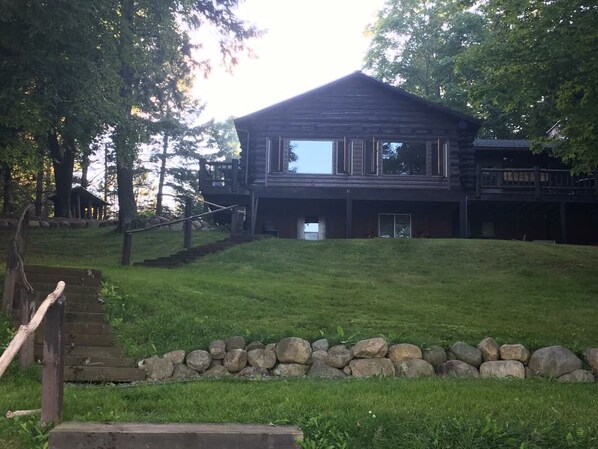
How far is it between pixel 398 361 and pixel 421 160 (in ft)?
53.7

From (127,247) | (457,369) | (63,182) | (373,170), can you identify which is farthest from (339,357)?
(63,182)

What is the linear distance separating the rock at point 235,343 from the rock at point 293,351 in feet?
1.76

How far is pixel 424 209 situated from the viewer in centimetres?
2462

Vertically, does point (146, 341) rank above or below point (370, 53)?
below

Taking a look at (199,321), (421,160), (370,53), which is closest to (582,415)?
(199,321)

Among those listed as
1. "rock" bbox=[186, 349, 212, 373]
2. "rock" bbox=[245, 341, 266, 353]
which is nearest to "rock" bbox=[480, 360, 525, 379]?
"rock" bbox=[245, 341, 266, 353]

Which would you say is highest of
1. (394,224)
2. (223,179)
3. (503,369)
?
(223,179)

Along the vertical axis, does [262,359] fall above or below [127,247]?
below

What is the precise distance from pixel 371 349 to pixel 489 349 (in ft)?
5.70

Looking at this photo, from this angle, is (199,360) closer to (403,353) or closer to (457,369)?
(403,353)

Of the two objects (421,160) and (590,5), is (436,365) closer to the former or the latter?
(590,5)

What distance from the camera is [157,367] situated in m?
8.13

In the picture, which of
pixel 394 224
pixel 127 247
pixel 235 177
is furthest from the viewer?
pixel 394 224

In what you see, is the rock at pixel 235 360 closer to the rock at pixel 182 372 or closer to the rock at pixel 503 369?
the rock at pixel 182 372
